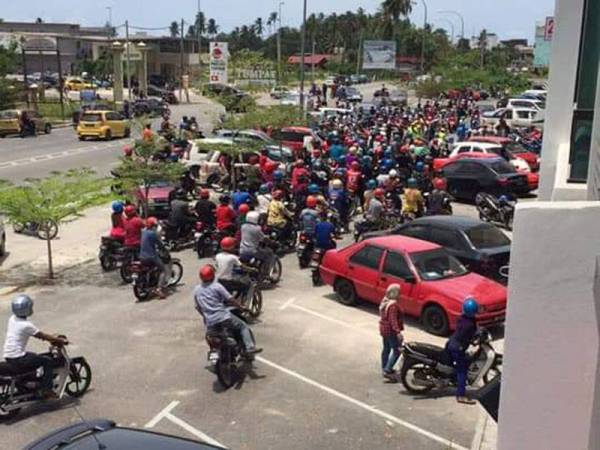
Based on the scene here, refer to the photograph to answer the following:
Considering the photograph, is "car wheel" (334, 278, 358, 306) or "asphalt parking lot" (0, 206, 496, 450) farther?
"car wheel" (334, 278, 358, 306)

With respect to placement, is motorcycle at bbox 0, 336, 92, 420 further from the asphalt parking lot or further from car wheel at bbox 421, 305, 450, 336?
car wheel at bbox 421, 305, 450, 336

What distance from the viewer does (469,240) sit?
628 inches

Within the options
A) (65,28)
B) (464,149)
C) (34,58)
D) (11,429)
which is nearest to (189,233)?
(11,429)

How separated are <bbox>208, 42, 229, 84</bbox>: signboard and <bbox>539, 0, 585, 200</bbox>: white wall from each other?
2842 centimetres

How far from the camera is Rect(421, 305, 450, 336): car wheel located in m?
13.3

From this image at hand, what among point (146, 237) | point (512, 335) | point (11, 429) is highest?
point (512, 335)

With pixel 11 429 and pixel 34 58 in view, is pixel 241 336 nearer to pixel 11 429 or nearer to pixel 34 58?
pixel 11 429

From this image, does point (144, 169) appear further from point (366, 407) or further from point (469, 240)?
point (366, 407)

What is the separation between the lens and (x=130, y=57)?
6519 centimetres

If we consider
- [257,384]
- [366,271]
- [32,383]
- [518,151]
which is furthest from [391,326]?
[518,151]

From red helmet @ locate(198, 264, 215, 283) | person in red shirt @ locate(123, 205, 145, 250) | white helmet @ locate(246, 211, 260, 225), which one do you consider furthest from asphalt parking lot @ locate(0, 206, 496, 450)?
white helmet @ locate(246, 211, 260, 225)

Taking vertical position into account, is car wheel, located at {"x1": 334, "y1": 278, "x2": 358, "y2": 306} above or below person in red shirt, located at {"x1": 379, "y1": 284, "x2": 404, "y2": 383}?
below

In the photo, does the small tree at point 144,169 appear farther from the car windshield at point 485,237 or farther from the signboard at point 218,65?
the signboard at point 218,65

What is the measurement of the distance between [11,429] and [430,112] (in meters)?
40.4
